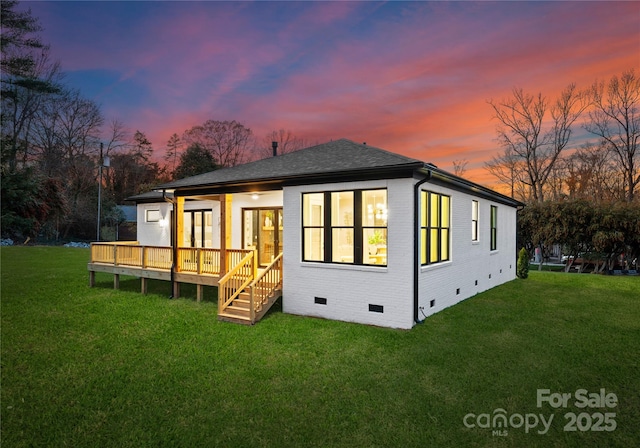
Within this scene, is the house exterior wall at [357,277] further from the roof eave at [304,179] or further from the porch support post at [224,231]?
the porch support post at [224,231]

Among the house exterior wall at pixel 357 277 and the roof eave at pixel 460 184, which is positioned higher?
the roof eave at pixel 460 184

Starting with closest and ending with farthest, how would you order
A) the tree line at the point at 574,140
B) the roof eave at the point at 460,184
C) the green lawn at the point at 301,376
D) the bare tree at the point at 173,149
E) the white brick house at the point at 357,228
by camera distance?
the green lawn at the point at 301,376
the white brick house at the point at 357,228
the roof eave at the point at 460,184
the tree line at the point at 574,140
the bare tree at the point at 173,149

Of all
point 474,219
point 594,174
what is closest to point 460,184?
point 474,219

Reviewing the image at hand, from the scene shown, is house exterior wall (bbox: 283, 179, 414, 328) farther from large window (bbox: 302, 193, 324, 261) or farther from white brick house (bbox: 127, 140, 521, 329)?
large window (bbox: 302, 193, 324, 261)

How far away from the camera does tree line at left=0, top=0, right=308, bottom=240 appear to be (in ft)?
88.5

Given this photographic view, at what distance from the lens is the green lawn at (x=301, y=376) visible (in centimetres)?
396

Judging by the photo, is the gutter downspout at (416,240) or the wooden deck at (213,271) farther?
the wooden deck at (213,271)

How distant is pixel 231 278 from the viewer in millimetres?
9250

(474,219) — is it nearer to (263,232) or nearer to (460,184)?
(460,184)

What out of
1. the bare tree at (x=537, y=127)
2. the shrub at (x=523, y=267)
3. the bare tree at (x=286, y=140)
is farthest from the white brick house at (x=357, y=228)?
the bare tree at (x=286, y=140)

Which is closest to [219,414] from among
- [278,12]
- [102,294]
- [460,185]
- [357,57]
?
[460,185]

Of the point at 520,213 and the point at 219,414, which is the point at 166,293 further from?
the point at 520,213

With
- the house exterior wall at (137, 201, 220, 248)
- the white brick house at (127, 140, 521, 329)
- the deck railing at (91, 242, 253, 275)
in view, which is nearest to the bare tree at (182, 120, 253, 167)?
the house exterior wall at (137, 201, 220, 248)

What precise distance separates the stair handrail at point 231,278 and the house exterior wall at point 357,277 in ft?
3.39
